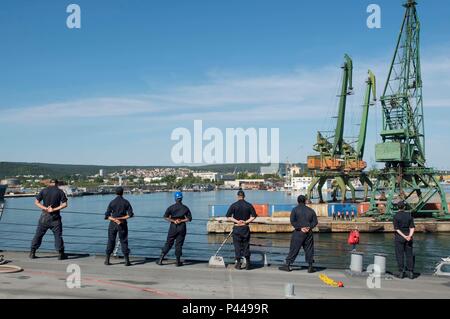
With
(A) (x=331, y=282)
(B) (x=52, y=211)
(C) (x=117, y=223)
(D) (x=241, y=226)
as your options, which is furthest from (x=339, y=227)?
(A) (x=331, y=282)

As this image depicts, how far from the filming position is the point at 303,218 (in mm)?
9875

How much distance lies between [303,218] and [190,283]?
9.20 ft

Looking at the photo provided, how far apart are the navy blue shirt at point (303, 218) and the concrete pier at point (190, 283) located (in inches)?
38.0

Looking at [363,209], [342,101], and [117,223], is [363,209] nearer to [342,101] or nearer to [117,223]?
[342,101]

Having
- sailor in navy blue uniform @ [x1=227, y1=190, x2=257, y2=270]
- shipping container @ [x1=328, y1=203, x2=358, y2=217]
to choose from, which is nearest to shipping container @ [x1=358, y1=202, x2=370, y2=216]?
shipping container @ [x1=328, y1=203, x2=358, y2=217]

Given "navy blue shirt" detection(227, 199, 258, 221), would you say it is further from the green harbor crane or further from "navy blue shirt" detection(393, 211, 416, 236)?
the green harbor crane

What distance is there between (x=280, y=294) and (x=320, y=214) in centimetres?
5649

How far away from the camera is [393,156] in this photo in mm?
55469

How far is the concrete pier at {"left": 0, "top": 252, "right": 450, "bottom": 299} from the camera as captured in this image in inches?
297

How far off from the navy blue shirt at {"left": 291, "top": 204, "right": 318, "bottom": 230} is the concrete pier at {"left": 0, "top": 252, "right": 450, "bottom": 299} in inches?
38.0

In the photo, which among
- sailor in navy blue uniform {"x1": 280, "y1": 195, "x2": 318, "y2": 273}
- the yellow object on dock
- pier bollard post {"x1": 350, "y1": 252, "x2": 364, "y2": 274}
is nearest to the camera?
the yellow object on dock

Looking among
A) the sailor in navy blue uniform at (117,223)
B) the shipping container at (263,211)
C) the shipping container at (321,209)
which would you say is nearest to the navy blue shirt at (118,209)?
the sailor in navy blue uniform at (117,223)

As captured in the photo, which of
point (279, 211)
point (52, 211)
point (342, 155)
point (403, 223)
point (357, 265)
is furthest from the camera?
point (342, 155)
